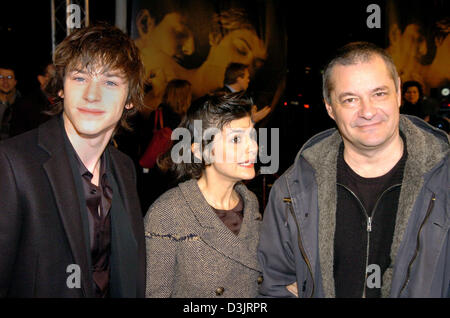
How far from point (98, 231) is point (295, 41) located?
7.39 meters

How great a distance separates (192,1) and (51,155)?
21.1ft

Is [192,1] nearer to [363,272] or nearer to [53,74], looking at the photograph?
[53,74]

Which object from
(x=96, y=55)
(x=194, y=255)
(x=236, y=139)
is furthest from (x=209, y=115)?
(x=194, y=255)

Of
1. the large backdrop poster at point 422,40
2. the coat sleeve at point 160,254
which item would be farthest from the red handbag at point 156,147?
the large backdrop poster at point 422,40

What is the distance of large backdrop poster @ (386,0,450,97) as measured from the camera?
8.09 m

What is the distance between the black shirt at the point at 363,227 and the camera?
1862mm

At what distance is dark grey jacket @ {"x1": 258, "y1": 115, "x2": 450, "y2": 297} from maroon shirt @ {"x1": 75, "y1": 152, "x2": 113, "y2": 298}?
815 mm

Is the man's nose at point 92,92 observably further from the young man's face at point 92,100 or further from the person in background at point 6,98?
the person in background at point 6,98

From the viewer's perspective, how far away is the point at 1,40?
625cm

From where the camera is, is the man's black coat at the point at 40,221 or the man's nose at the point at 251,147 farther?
the man's nose at the point at 251,147

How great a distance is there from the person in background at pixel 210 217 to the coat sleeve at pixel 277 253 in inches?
3.8

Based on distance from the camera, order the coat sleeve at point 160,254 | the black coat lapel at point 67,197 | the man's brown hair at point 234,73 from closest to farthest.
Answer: the black coat lapel at point 67,197 < the coat sleeve at point 160,254 < the man's brown hair at point 234,73
